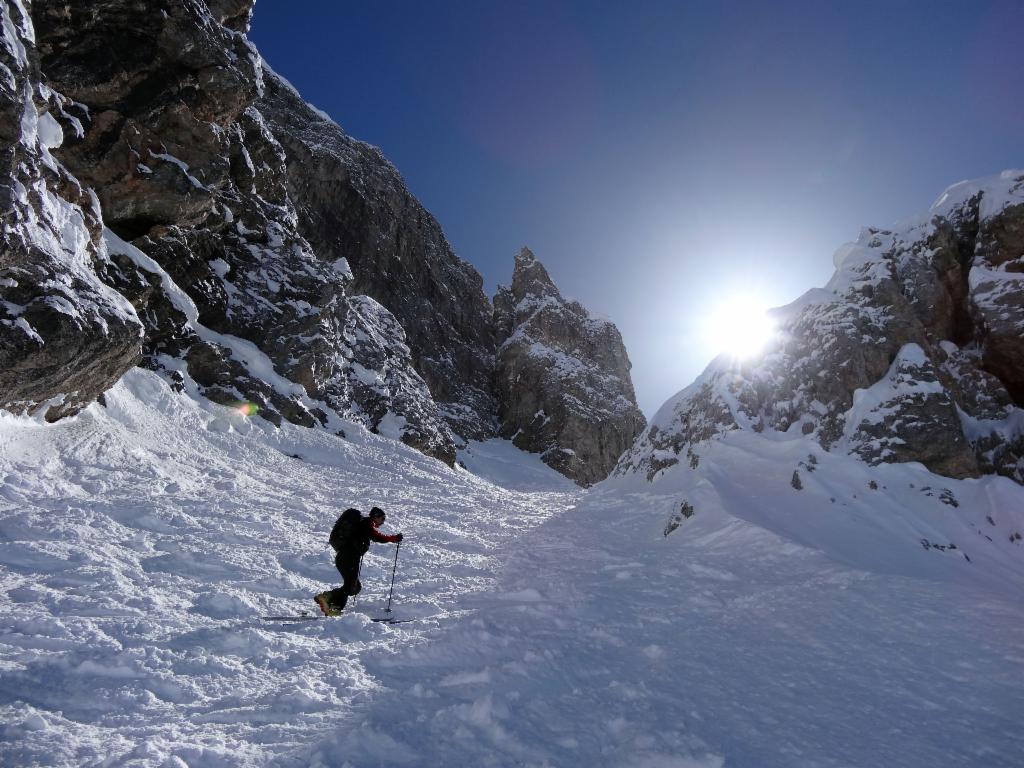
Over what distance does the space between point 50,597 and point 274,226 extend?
94.1ft

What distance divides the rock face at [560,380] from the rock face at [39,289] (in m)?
62.5

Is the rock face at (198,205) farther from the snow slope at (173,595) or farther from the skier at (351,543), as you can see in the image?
the skier at (351,543)

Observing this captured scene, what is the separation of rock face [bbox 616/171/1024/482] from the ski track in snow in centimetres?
778

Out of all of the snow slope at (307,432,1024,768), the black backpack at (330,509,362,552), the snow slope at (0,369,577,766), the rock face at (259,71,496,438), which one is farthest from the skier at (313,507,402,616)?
the rock face at (259,71,496,438)

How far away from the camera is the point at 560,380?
79.4 metres

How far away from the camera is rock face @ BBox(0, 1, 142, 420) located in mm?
10219

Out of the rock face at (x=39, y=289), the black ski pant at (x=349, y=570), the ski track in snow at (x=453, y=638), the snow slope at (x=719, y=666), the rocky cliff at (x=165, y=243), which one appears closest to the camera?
the ski track in snow at (x=453, y=638)

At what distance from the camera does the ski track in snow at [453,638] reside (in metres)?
4.10

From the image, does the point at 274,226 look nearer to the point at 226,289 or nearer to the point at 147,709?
the point at 226,289

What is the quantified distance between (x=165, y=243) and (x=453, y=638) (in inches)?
972

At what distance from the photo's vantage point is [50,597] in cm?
573

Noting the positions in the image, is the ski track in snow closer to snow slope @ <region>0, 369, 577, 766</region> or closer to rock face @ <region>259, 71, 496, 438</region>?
snow slope @ <region>0, 369, 577, 766</region>

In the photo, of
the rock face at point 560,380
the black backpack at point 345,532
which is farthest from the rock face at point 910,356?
the rock face at point 560,380

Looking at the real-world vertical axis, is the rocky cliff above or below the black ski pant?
above
